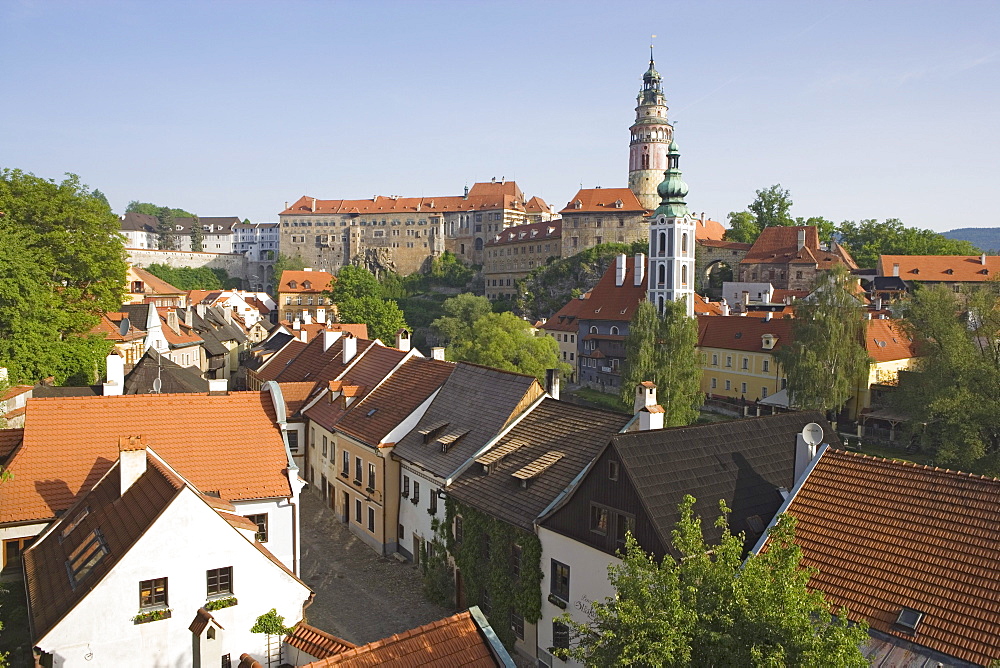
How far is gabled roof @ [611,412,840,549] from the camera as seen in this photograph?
16.1 metres

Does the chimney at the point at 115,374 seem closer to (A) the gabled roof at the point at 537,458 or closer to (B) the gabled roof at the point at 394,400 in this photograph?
(B) the gabled roof at the point at 394,400

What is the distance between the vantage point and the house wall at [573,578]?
1670cm

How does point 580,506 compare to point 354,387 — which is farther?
point 354,387

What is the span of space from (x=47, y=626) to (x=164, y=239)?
6580 inches

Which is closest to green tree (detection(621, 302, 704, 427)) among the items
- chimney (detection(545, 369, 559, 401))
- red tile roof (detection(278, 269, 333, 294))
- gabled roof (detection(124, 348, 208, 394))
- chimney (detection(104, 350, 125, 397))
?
chimney (detection(545, 369, 559, 401))

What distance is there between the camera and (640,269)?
3009 inches

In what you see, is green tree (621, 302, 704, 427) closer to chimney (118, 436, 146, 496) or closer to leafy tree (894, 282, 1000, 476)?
leafy tree (894, 282, 1000, 476)

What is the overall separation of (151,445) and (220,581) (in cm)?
560

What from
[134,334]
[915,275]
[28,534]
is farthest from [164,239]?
[28,534]

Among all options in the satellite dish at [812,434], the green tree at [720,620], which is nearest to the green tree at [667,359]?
the satellite dish at [812,434]

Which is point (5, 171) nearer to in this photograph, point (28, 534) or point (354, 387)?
point (354, 387)

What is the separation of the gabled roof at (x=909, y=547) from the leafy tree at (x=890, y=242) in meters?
95.6

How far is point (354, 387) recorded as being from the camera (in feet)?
101

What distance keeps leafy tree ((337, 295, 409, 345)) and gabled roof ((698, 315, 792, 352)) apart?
30.8m
